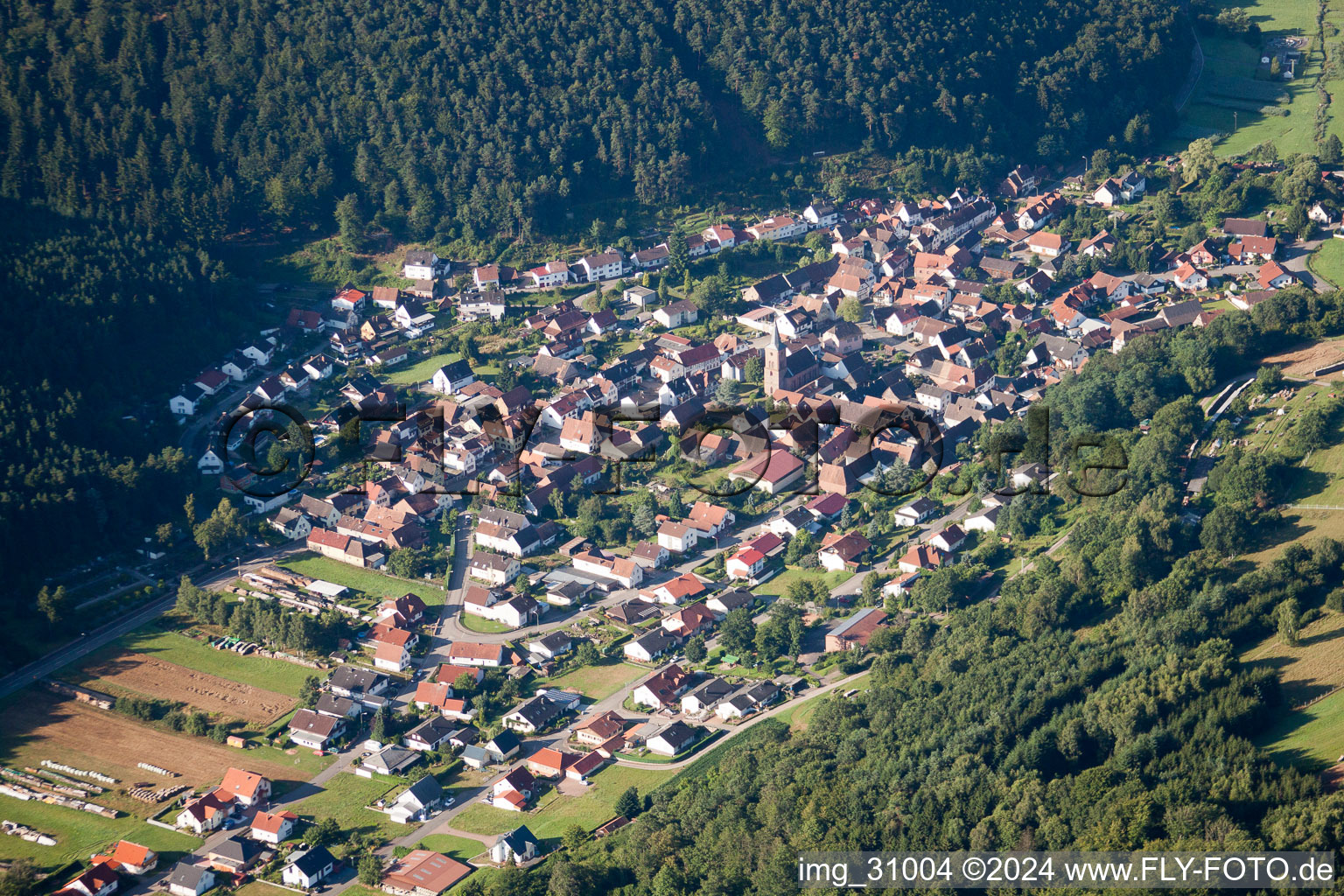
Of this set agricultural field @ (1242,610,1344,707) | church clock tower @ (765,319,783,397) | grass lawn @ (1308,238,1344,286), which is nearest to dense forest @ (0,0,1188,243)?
grass lawn @ (1308,238,1344,286)

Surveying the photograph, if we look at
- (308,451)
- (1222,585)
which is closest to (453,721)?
(308,451)

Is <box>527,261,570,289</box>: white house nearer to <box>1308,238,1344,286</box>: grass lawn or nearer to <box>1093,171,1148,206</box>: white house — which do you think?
<box>1093,171,1148,206</box>: white house

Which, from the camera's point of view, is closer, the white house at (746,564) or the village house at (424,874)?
the village house at (424,874)

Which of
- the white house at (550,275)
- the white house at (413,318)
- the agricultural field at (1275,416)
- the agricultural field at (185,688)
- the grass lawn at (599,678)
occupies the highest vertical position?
the white house at (550,275)

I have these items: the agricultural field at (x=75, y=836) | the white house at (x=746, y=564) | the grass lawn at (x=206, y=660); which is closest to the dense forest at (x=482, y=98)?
the grass lawn at (x=206, y=660)

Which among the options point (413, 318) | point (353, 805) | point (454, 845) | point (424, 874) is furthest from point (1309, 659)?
point (413, 318)

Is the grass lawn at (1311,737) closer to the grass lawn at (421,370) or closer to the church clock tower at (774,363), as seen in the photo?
the church clock tower at (774,363)
